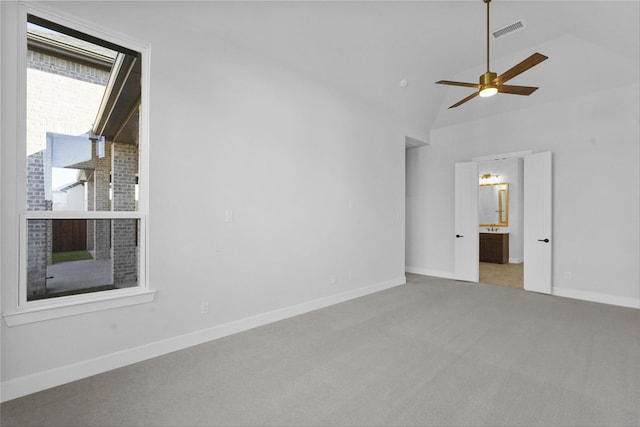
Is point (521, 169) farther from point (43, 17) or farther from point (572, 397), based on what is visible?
point (43, 17)

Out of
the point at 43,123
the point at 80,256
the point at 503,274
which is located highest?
the point at 43,123

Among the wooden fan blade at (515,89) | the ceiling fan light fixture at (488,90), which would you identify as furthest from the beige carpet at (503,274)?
the ceiling fan light fixture at (488,90)

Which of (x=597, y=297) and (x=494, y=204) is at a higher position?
(x=494, y=204)

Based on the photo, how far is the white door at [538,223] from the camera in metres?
5.00

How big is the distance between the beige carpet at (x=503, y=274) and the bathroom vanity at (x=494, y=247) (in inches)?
7.6

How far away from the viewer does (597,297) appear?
15.1ft

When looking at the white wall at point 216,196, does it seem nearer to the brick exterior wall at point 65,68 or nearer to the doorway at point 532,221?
the brick exterior wall at point 65,68

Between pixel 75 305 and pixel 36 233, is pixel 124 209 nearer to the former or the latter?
pixel 36 233

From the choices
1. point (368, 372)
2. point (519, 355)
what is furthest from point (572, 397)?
point (368, 372)

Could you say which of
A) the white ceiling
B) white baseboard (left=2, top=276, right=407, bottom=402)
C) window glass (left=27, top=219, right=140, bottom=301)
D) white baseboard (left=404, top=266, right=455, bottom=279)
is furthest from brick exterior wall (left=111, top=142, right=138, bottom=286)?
white baseboard (left=404, top=266, right=455, bottom=279)

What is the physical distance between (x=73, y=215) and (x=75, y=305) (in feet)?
2.29

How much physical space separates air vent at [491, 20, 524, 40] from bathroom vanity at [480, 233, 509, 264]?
5.59 meters

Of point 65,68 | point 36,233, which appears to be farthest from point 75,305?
point 65,68

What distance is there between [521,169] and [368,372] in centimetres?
853
